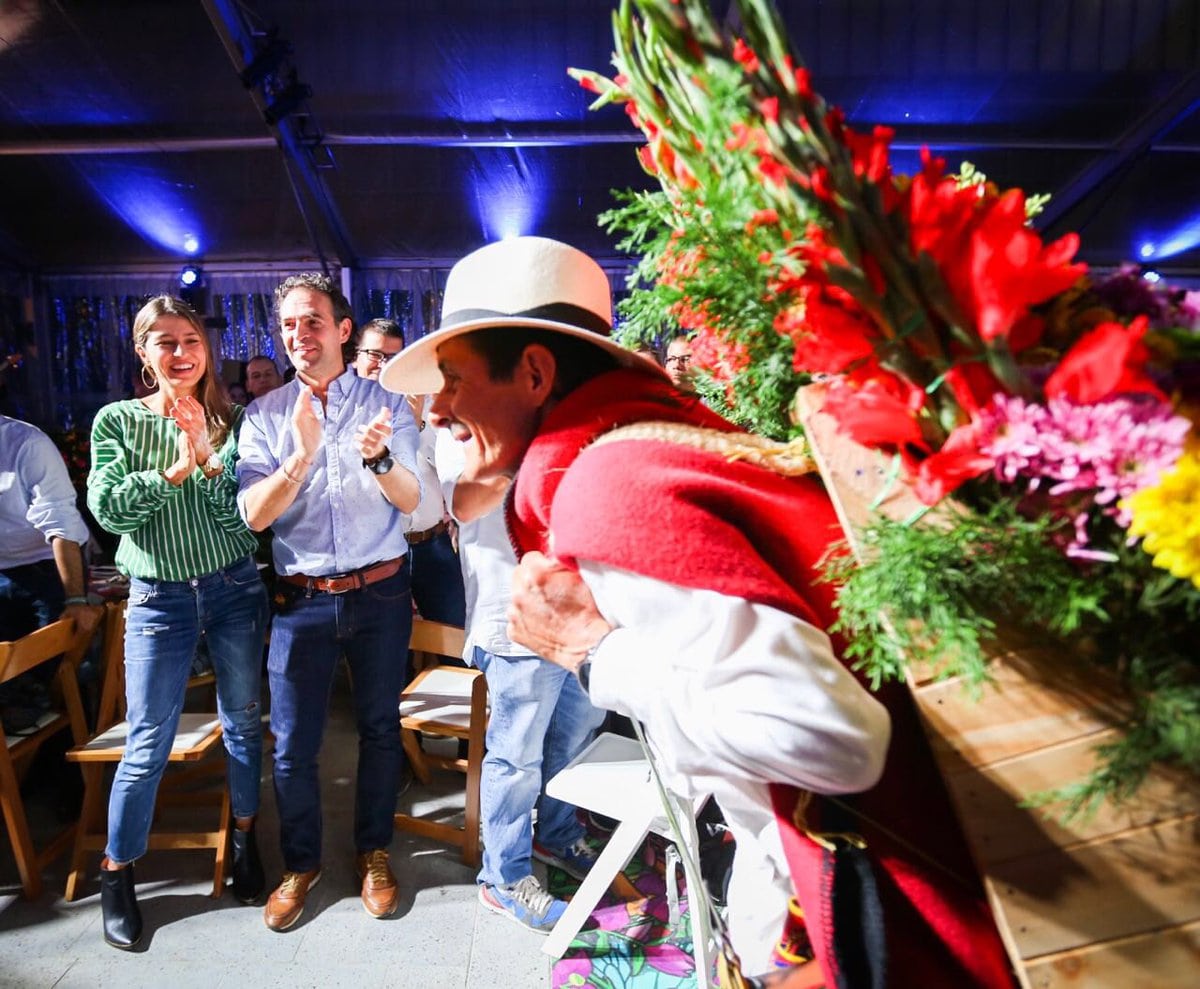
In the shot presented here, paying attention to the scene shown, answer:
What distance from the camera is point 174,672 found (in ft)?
8.30

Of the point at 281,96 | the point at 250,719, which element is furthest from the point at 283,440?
the point at 281,96

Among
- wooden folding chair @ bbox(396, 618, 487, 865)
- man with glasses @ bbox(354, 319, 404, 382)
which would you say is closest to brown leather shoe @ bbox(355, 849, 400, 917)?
wooden folding chair @ bbox(396, 618, 487, 865)

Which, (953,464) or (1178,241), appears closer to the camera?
(953,464)

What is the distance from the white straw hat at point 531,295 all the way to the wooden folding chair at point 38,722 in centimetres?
206

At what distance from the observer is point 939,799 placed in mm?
946

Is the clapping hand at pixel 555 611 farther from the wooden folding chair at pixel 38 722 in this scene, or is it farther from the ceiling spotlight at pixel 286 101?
the ceiling spotlight at pixel 286 101

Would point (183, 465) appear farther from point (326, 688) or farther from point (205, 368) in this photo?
point (326, 688)

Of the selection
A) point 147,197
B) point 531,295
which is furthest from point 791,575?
point 147,197

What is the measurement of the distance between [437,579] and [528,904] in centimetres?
163

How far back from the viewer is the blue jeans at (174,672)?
8.18ft

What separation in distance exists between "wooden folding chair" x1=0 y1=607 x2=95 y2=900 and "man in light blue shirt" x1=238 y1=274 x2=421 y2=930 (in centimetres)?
76

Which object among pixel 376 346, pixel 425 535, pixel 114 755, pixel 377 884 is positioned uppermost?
pixel 376 346

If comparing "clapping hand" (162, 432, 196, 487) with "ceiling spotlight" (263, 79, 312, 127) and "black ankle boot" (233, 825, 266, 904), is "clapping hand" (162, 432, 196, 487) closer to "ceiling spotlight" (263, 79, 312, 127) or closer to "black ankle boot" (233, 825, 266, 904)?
"black ankle boot" (233, 825, 266, 904)

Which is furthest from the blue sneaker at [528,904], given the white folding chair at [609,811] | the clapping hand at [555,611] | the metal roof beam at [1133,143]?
the metal roof beam at [1133,143]
